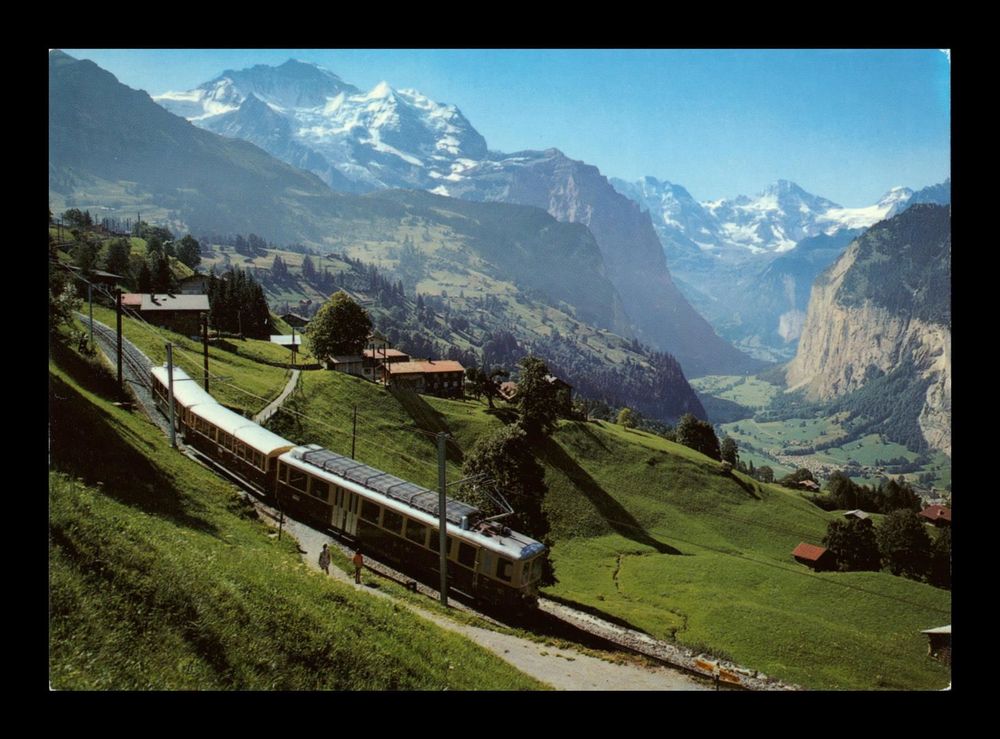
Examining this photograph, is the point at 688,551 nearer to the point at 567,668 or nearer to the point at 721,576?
the point at 721,576

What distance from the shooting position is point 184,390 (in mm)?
35094

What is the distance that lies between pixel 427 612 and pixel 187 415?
811 inches

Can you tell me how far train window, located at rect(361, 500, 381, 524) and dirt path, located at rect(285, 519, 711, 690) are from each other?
4.51 metres

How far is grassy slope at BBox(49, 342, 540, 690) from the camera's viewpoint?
9469 millimetres

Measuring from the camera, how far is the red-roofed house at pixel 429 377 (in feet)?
285

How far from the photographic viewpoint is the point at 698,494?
65.1 metres

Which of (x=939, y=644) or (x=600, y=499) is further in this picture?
(x=600, y=499)

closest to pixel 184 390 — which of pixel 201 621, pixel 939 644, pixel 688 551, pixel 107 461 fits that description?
pixel 107 461

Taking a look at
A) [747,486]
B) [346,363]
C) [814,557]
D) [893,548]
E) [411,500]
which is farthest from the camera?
[346,363]

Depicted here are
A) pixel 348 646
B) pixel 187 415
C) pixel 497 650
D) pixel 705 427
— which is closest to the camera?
pixel 348 646

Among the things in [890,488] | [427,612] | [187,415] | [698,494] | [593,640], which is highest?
[187,415]

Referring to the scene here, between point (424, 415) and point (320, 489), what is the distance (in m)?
34.2
